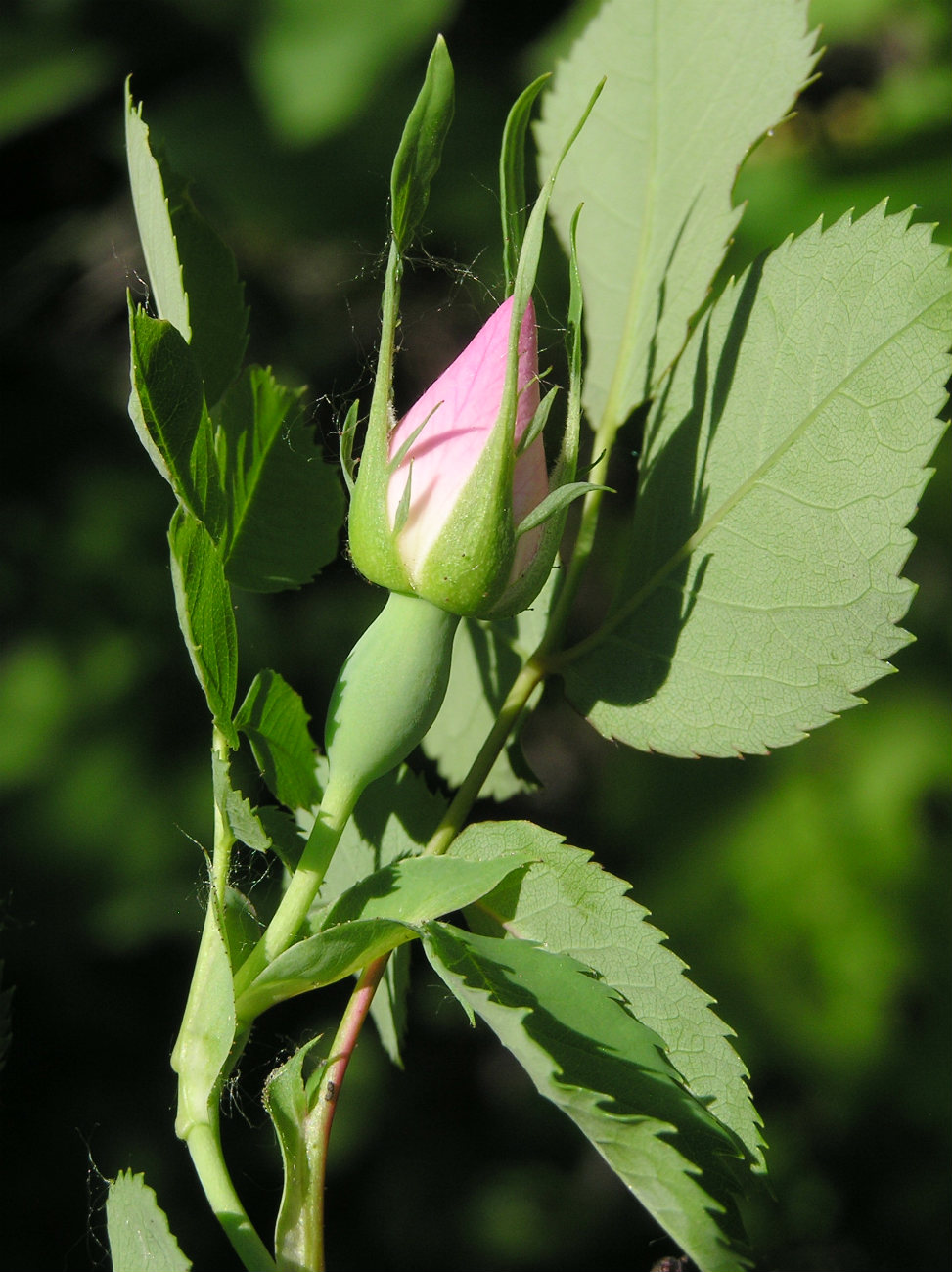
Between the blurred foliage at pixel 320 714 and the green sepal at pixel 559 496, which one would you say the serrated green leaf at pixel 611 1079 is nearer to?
the green sepal at pixel 559 496

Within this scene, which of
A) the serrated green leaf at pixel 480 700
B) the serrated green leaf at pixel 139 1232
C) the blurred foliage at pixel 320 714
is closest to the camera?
the serrated green leaf at pixel 139 1232

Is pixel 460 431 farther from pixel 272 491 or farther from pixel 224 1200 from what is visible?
pixel 224 1200

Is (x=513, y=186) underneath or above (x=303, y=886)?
above

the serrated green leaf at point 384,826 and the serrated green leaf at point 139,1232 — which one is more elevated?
the serrated green leaf at point 384,826

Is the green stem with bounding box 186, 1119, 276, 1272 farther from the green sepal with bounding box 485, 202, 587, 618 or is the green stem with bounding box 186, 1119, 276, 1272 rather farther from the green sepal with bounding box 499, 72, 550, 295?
the green sepal with bounding box 499, 72, 550, 295

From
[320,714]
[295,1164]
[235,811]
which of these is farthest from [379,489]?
[320,714]

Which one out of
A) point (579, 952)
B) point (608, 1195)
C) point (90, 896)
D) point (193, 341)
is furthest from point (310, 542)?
point (608, 1195)

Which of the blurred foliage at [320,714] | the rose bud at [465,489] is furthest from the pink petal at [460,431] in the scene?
the blurred foliage at [320,714]
